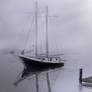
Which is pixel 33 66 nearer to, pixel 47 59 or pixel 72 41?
pixel 47 59

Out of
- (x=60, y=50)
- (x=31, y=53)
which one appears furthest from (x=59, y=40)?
(x=31, y=53)

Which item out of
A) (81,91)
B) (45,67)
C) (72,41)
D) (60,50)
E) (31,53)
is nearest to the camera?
(81,91)

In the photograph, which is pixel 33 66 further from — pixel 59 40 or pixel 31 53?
pixel 59 40

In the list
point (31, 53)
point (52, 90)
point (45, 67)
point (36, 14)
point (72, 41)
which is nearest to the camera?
point (52, 90)

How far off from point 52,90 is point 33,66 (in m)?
11.9

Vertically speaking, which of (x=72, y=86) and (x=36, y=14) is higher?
(x=36, y=14)

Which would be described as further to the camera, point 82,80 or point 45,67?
point 45,67

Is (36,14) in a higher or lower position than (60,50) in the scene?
higher

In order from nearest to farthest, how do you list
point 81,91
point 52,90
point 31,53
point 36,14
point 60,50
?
point 81,91, point 52,90, point 36,14, point 31,53, point 60,50

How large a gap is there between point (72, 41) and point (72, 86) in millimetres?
42696

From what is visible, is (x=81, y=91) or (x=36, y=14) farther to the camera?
(x=36, y=14)

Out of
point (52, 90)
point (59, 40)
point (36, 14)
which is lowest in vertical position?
point (52, 90)

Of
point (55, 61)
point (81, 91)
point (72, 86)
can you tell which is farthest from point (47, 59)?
point (81, 91)

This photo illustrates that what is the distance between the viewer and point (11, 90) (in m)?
15.8
